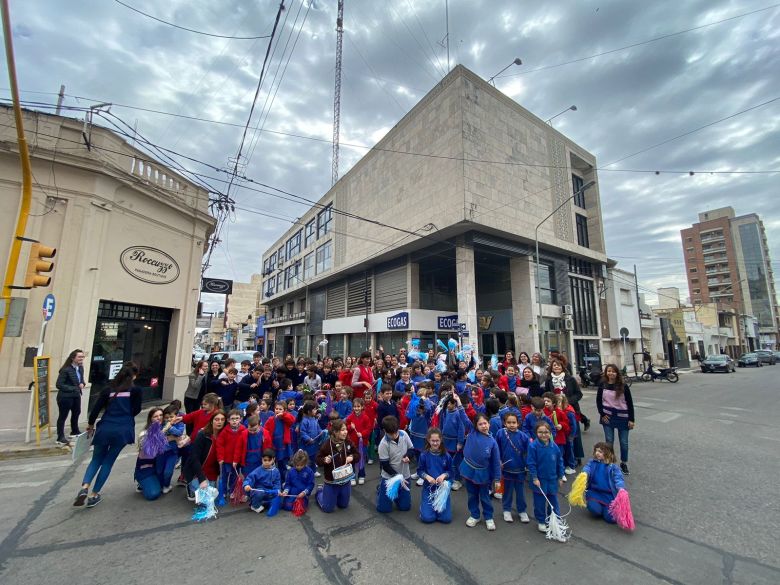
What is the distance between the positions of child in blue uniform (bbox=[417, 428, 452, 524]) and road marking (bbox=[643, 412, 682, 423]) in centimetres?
843

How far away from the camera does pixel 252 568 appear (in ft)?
10.1

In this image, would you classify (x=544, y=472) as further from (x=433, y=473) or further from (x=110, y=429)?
(x=110, y=429)

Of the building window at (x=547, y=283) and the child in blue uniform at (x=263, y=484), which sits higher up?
the building window at (x=547, y=283)

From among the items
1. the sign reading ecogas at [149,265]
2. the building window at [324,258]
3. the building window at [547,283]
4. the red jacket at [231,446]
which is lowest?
the red jacket at [231,446]

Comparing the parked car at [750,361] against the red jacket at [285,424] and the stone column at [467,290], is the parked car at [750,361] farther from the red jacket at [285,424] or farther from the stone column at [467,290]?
the red jacket at [285,424]

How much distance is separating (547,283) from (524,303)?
3.44m

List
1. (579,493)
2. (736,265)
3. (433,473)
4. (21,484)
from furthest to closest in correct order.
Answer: (736,265) < (21,484) < (433,473) < (579,493)

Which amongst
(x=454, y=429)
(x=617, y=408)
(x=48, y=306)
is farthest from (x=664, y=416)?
(x=48, y=306)

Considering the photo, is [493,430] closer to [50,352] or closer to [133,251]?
[50,352]

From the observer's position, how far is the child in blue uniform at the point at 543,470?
154 inches

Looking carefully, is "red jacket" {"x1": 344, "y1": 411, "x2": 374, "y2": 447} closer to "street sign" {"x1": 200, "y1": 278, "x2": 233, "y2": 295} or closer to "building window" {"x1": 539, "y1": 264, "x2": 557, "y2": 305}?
"street sign" {"x1": 200, "y1": 278, "x2": 233, "y2": 295}

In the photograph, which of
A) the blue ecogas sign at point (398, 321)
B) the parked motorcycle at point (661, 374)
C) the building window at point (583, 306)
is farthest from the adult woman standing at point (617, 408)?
the building window at point (583, 306)

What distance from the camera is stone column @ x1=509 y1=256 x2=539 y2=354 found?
19500 millimetres

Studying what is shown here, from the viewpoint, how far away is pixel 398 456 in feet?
15.4
